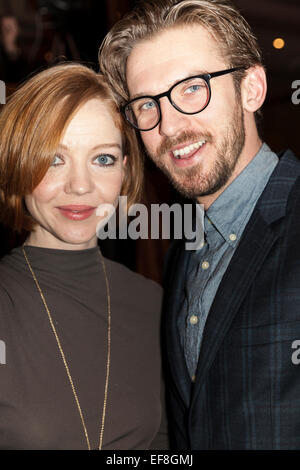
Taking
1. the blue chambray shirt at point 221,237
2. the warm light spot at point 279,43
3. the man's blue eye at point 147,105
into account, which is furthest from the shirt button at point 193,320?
the warm light spot at point 279,43

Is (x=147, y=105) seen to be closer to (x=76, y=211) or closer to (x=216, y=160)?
(x=216, y=160)

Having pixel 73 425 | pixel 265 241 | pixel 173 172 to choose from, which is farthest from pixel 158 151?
pixel 73 425

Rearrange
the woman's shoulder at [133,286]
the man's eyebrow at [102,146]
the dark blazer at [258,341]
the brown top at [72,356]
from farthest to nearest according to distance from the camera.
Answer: the woman's shoulder at [133,286] → the man's eyebrow at [102,146] → the brown top at [72,356] → the dark blazer at [258,341]

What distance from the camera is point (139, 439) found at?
170 centimetres

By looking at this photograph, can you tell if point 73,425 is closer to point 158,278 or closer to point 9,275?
point 9,275

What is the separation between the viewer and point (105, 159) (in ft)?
5.80

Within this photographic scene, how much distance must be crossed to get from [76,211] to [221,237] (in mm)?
535

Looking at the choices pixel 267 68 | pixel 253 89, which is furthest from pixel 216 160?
pixel 267 68

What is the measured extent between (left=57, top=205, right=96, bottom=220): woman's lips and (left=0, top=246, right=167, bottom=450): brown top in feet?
0.54

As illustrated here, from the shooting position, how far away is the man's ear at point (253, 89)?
169 centimetres

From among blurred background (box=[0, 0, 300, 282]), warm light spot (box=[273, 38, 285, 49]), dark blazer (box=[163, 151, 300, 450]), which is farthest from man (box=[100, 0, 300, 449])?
warm light spot (box=[273, 38, 285, 49])

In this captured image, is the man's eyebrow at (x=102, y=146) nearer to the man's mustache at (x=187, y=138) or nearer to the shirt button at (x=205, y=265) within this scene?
the man's mustache at (x=187, y=138)

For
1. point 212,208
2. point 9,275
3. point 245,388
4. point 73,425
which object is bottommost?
point 73,425

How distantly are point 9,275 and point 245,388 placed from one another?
0.93 meters
